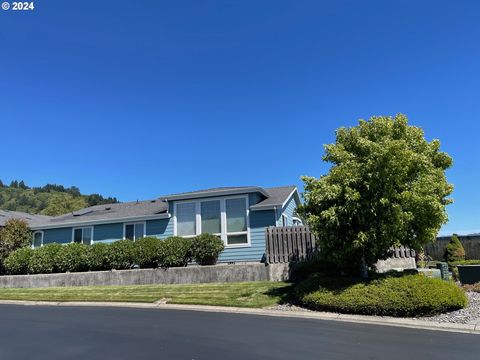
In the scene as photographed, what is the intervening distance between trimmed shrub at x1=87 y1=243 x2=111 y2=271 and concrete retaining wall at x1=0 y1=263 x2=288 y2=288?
2.92 ft

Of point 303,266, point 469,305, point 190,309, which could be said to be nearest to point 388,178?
point 469,305

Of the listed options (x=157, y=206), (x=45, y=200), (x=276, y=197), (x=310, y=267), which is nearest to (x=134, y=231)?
(x=157, y=206)

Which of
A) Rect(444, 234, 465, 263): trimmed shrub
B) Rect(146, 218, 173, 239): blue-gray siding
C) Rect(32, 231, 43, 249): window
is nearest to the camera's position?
Rect(146, 218, 173, 239): blue-gray siding

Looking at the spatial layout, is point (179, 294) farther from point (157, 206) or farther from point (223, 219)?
point (157, 206)

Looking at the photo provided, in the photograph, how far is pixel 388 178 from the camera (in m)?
11.0

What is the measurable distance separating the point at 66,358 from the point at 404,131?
10.5 metres

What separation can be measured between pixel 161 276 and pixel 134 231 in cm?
653

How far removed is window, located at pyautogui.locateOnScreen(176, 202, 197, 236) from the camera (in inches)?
832

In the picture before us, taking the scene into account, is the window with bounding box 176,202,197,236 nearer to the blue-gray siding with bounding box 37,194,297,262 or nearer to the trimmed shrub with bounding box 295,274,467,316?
the blue-gray siding with bounding box 37,194,297,262

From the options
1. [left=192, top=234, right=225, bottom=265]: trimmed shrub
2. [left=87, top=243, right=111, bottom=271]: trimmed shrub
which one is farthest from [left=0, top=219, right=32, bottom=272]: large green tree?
[left=192, top=234, right=225, bottom=265]: trimmed shrub

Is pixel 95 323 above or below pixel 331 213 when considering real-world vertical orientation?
below

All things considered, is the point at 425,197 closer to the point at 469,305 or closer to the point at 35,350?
the point at 469,305

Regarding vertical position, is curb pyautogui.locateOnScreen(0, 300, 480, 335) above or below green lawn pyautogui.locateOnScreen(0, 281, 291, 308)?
below

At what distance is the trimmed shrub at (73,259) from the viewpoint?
19828mm
